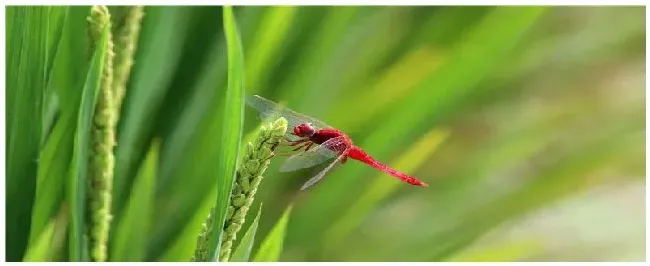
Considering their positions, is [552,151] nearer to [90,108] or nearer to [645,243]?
[645,243]

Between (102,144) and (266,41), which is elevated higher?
(266,41)

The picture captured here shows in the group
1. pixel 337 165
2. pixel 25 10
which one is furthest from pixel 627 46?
pixel 25 10

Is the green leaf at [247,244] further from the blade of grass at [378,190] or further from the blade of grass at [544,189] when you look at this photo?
the blade of grass at [544,189]

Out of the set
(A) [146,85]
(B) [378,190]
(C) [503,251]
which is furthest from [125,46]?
(C) [503,251]

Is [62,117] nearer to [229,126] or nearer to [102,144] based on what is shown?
[102,144]

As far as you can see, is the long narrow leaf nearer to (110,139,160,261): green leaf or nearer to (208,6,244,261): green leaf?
(110,139,160,261): green leaf

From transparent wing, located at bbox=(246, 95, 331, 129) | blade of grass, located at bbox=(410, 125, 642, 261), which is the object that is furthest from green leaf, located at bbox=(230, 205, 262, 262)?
blade of grass, located at bbox=(410, 125, 642, 261)
